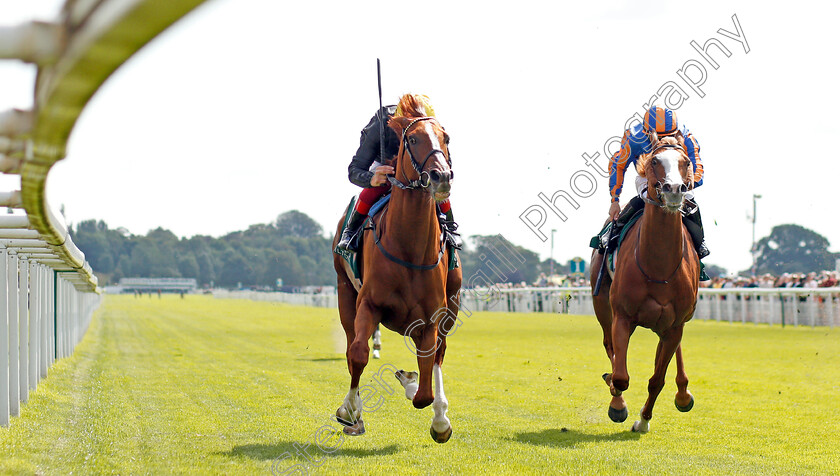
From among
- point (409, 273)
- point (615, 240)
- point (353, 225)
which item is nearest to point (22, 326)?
point (353, 225)

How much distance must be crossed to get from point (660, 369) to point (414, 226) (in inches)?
97.7

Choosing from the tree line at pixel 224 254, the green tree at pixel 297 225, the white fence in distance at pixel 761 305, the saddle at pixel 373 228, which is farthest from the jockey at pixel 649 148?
the green tree at pixel 297 225

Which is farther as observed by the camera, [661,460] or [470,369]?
[470,369]

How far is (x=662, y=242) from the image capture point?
→ 613cm

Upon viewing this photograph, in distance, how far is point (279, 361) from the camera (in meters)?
12.7

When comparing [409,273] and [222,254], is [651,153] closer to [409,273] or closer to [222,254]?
[409,273]

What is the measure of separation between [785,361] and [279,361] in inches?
305

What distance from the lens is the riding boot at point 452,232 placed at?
581cm

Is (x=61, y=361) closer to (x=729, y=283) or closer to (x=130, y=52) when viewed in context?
(x=130, y=52)

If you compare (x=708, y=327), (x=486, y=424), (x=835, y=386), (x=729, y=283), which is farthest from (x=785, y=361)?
(x=729, y=283)

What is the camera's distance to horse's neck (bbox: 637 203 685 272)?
6117mm

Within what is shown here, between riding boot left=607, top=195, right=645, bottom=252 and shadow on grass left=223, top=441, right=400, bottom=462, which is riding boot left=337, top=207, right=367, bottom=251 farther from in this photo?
riding boot left=607, top=195, right=645, bottom=252

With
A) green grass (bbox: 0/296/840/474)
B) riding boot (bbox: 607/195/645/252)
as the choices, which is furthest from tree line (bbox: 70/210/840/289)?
riding boot (bbox: 607/195/645/252)

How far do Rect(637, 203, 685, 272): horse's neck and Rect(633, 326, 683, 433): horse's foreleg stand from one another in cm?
50
